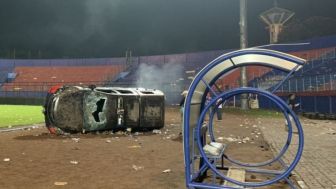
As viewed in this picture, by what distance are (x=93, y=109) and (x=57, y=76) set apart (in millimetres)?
49877

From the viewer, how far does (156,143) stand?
472 inches

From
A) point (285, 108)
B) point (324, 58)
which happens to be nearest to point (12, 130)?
point (285, 108)

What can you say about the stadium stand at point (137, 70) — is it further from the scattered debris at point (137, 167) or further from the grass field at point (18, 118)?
the scattered debris at point (137, 167)

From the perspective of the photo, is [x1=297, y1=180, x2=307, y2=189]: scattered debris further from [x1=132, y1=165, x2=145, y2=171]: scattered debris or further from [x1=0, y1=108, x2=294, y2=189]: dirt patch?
[x1=132, y1=165, x2=145, y2=171]: scattered debris

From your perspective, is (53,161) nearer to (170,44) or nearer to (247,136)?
(247,136)

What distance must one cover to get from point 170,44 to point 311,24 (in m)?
22.6

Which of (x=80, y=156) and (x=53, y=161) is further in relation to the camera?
(x=80, y=156)

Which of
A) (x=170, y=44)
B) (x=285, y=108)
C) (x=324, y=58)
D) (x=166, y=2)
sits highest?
(x=166, y=2)

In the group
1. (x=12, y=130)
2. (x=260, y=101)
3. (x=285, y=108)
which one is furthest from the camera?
(x=260, y=101)

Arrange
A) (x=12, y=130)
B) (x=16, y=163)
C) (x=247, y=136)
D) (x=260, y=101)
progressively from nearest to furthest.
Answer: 1. (x=16, y=163)
2. (x=247, y=136)
3. (x=12, y=130)
4. (x=260, y=101)

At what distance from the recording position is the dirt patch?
6680 mm

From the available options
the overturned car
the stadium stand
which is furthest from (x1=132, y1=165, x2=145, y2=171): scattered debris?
the stadium stand

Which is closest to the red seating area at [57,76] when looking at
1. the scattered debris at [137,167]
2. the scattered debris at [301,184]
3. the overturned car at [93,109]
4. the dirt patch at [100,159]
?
the overturned car at [93,109]

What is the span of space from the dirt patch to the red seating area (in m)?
43.3
